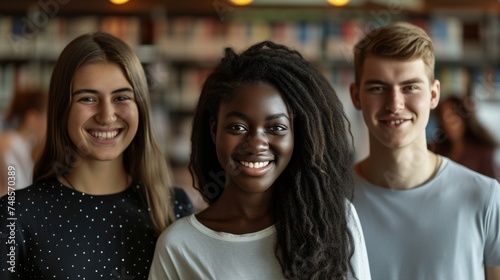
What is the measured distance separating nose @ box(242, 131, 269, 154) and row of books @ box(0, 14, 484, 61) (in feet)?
15.1

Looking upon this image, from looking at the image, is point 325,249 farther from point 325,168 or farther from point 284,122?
point 284,122

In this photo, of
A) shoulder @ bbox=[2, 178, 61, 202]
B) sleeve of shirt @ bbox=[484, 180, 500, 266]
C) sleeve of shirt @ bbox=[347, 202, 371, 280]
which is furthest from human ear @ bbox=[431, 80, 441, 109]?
shoulder @ bbox=[2, 178, 61, 202]

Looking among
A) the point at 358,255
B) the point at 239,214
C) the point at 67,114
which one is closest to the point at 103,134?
the point at 67,114

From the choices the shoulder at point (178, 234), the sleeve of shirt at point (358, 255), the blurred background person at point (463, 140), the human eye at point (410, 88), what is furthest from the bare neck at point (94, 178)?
the blurred background person at point (463, 140)

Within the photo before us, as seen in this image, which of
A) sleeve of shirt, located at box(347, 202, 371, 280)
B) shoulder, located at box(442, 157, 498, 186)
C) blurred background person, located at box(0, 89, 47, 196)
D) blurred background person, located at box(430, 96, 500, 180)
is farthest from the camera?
blurred background person, located at box(430, 96, 500, 180)

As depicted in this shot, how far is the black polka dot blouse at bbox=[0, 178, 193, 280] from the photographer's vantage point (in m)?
1.86

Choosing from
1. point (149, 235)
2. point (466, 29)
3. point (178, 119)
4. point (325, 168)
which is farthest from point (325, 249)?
point (466, 29)

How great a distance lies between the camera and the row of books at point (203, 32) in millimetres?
6227

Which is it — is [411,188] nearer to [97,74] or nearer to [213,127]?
[213,127]

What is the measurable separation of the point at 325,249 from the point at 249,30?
4.69 metres

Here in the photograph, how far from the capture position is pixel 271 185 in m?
1.79

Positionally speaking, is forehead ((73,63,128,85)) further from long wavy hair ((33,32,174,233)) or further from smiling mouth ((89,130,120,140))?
smiling mouth ((89,130,120,140))

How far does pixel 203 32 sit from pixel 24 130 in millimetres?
2132

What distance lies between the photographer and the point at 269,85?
1.71 metres
